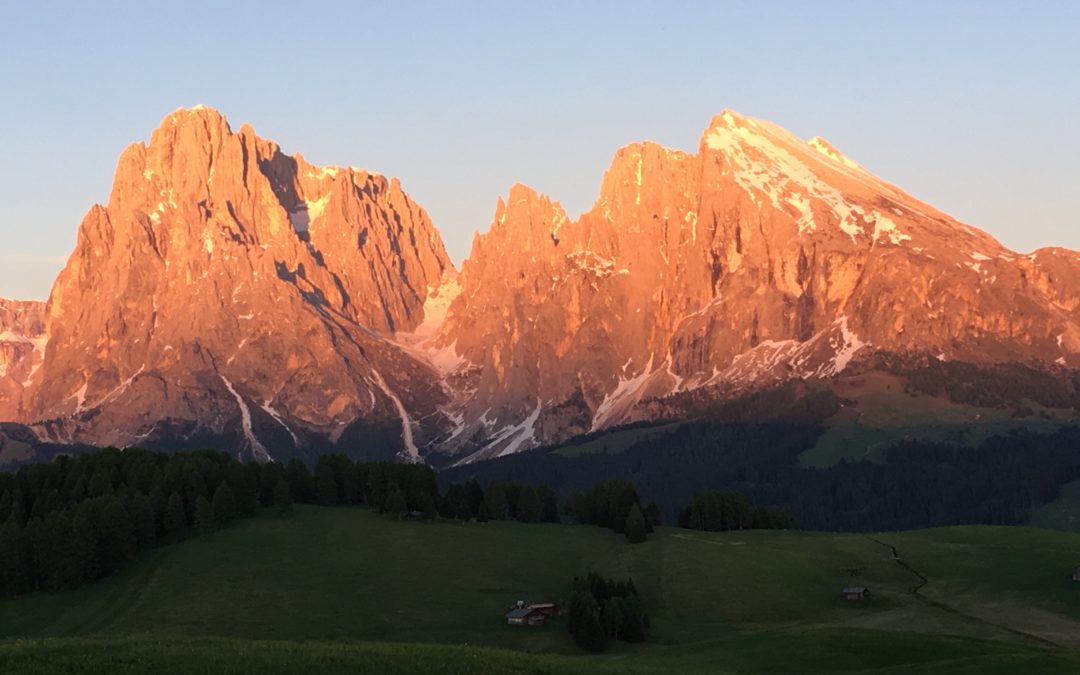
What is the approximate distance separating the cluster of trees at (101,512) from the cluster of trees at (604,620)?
59.6 meters

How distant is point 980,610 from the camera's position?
14088cm

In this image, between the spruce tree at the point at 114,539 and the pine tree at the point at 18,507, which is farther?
the pine tree at the point at 18,507

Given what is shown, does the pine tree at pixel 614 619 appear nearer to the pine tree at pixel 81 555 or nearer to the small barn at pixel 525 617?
the small barn at pixel 525 617

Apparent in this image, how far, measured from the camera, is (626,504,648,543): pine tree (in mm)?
185000

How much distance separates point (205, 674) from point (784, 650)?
5537cm

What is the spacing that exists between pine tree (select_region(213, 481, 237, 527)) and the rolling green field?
2.67 m

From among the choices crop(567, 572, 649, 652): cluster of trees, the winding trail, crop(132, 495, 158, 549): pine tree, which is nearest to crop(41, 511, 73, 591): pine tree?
crop(132, 495, 158, 549): pine tree

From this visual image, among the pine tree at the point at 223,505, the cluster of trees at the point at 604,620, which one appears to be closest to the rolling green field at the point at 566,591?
the cluster of trees at the point at 604,620

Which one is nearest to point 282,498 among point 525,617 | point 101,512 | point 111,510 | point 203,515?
point 203,515

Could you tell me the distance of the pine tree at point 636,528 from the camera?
607 feet

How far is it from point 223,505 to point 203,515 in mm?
5131

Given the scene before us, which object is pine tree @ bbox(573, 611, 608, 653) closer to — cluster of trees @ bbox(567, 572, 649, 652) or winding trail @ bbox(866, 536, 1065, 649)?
cluster of trees @ bbox(567, 572, 649, 652)

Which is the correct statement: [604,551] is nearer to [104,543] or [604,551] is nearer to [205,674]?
[104,543]

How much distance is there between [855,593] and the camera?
149125 mm
